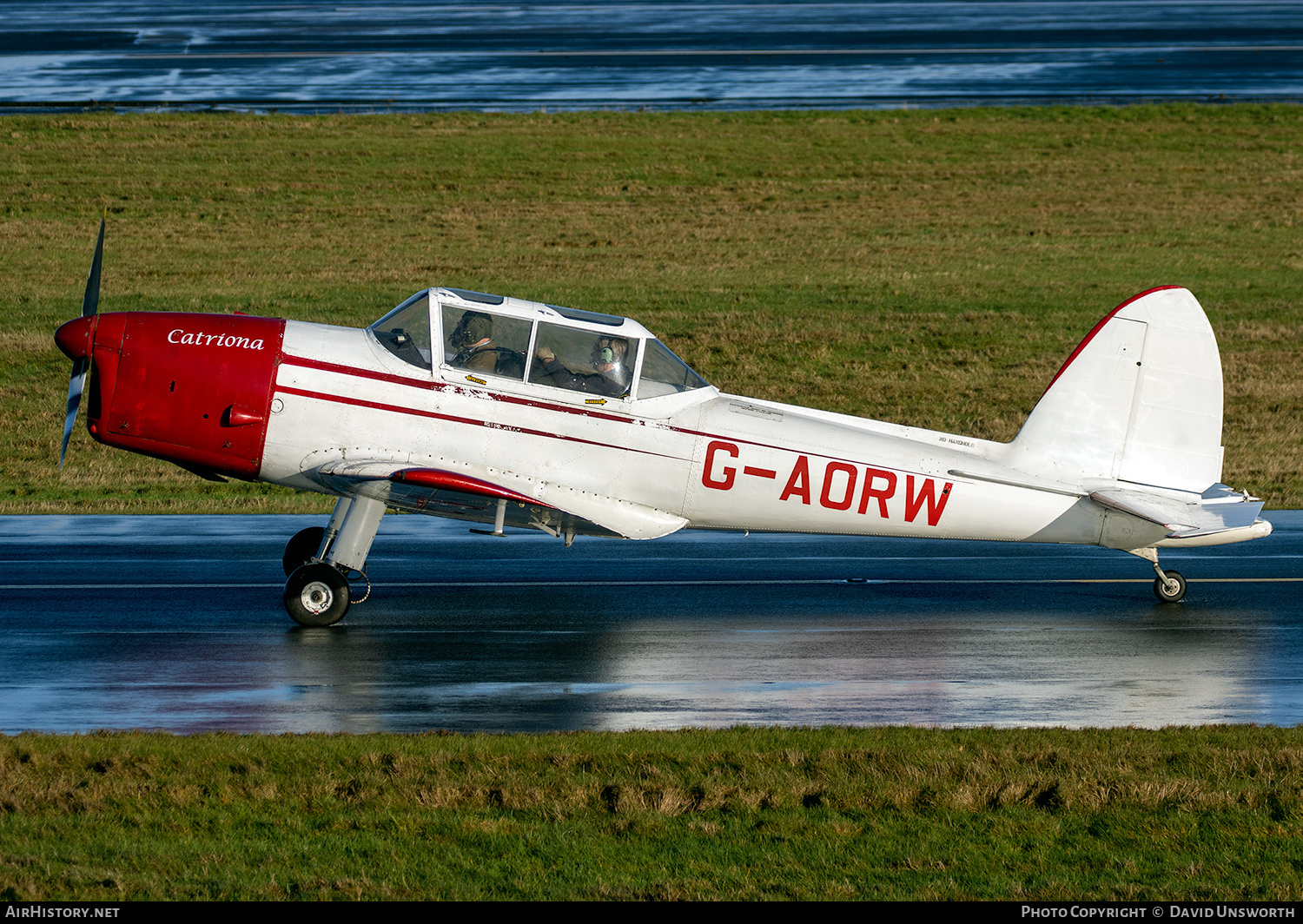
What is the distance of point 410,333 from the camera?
13.2 meters

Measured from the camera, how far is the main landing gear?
509 inches

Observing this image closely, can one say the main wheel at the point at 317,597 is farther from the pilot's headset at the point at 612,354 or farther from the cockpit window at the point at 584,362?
the pilot's headset at the point at 612,354

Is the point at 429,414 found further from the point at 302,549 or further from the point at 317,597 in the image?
the point at 302,549

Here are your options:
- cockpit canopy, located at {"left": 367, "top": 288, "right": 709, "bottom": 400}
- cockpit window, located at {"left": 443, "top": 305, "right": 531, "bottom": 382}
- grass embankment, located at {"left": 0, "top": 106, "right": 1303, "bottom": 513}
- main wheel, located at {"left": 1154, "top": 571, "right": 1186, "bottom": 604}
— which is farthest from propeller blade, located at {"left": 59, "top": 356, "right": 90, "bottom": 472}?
main wheel, located at {"left": 1154, "top": 571, "right": 1186, "bottom": 604}

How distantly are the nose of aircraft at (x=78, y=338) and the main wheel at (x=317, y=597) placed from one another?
2662mm

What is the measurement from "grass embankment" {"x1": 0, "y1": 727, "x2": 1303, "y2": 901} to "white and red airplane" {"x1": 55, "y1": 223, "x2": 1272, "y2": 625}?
11.0ft

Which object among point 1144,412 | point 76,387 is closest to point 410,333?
point 76,387

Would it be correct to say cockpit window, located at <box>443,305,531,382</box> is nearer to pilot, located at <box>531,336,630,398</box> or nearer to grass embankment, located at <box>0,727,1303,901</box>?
pilot, located at <box>531,336,630,398</box>

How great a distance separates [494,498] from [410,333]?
67.1 inches

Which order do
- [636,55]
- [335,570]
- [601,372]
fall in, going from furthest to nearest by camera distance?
[636,55] < [601,372] < [335,570]

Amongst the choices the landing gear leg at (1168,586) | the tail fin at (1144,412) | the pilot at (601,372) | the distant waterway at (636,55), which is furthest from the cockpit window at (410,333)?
the distant waterway at (636,55)

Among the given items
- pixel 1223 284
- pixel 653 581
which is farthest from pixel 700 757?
pixel 1223 284
